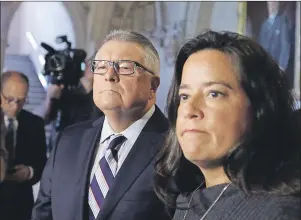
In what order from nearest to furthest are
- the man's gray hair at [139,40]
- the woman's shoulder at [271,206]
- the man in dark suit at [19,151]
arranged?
the woman's shoulder at [271,206]
the man's gray hair at [139,40]
the man in dark suit at [19,151]

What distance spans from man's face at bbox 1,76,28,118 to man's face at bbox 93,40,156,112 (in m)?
1.34

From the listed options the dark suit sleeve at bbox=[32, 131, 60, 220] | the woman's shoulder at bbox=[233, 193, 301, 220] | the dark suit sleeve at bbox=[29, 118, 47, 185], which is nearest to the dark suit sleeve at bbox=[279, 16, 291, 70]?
the dark suit sleeve at bbox=[29, 118, 47, 185]

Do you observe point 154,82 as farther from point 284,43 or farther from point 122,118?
point 284,43

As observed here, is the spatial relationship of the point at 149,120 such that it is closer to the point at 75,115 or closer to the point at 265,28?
the point at 75,115

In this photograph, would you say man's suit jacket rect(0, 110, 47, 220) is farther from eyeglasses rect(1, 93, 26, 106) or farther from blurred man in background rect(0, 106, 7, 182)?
blurred man in background rect(0, 106, 7, 182)

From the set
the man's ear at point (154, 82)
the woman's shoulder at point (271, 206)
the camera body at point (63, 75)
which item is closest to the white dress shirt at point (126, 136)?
the man's ear at point (154, 82)

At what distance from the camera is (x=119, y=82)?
161 cm

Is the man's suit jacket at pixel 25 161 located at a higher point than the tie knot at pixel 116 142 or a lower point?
lower

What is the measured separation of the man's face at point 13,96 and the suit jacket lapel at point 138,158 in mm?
1378

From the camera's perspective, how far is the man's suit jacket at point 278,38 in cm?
336

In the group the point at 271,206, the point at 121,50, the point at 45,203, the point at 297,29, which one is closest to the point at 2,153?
the point at 45,203

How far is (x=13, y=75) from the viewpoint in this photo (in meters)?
3.00

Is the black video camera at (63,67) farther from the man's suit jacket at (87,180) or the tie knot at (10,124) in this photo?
the man's suit jacket at (87,180)

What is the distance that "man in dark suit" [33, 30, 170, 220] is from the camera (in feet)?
5.04
